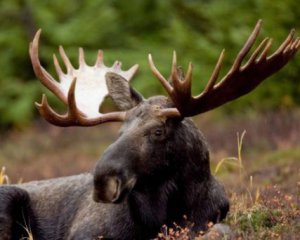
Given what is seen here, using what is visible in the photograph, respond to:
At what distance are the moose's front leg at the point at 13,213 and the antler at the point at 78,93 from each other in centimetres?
90

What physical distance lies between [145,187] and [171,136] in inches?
16.2

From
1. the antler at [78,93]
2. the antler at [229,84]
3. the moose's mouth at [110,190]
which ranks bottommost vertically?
the moose's mouth at [110,190]

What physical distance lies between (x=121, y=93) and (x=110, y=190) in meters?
1.21

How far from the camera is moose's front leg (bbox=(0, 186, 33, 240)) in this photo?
8903 millimetres

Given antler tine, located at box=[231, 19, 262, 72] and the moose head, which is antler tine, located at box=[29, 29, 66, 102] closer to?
the moose head

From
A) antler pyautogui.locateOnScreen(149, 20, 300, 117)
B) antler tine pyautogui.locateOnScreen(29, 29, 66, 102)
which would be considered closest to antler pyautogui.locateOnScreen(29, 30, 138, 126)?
antler tine pyautogui.locateOnScreen(29, 29, 66, 102)

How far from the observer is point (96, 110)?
345 inches

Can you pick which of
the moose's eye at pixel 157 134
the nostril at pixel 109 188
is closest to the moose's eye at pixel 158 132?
the moose's eye at pixel 157 134

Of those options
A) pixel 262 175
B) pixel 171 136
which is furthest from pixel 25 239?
pixel 262 175

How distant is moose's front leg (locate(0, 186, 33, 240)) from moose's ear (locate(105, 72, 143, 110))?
126cm

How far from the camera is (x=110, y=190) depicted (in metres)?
7.48

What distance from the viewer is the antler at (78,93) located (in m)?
8.41

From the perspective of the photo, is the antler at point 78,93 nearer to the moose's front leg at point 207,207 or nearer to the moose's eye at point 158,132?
the moose's eye at point 158,132

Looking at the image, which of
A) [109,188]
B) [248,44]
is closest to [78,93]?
[109,188]
